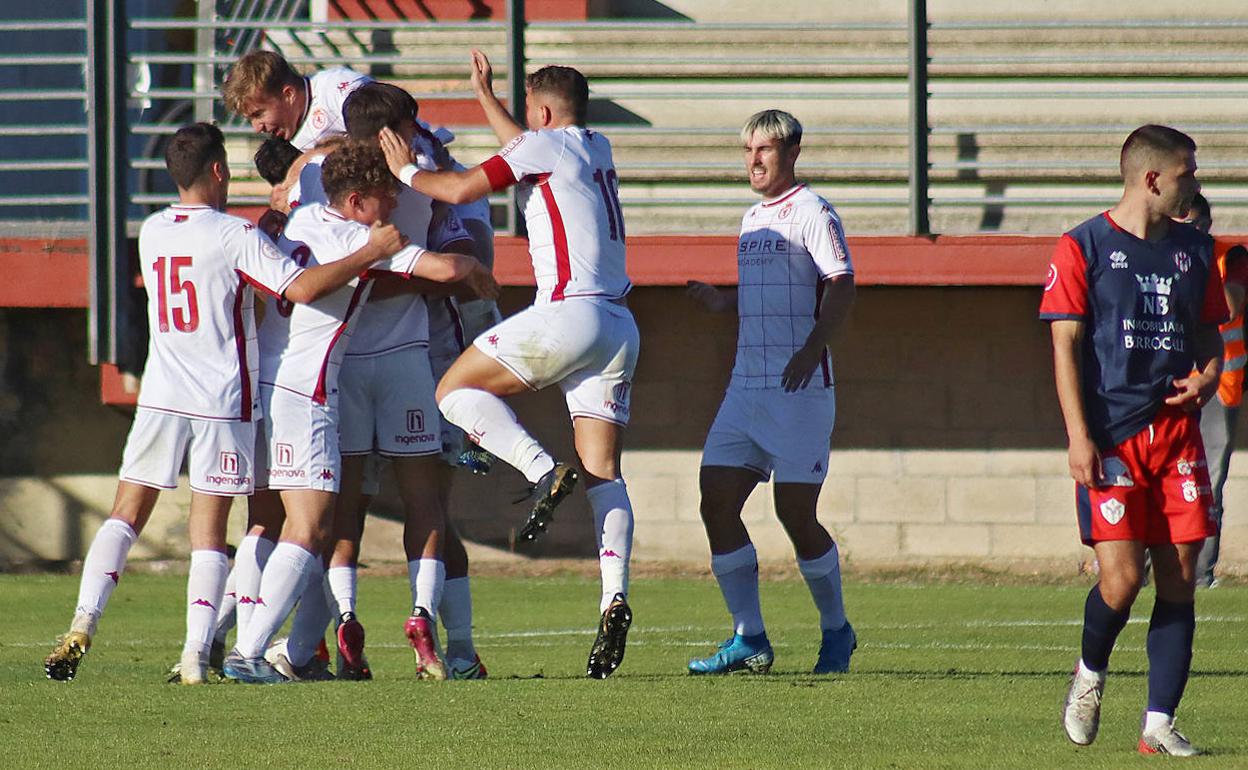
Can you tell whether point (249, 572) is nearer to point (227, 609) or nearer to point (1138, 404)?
point (227, 609)

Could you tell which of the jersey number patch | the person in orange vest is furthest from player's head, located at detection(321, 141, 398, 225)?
the person in orange vest

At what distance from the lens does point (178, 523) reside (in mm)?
13227

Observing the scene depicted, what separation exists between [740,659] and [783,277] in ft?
4.83

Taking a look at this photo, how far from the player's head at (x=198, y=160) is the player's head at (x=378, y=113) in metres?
0.51

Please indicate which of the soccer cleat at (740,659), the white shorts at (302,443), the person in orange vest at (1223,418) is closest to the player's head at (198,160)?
the white shorts at (302,443)

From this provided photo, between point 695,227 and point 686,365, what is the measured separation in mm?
980

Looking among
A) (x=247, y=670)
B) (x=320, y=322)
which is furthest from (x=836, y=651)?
(x=320, y=322)

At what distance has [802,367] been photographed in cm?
707

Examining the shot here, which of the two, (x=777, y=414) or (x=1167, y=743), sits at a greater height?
(x=777, y=414)

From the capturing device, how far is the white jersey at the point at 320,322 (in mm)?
6824

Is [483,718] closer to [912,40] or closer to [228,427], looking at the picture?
[228,427]

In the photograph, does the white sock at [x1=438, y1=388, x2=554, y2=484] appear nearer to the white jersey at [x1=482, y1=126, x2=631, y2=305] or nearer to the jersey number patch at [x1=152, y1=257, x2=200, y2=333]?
the white jersey at [x1=482, y1=126, x2=631, y2=305]

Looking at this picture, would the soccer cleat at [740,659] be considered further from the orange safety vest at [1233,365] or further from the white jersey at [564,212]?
the orange safety vest at [1233,365]

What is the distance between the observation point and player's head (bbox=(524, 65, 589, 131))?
6.96 meters
